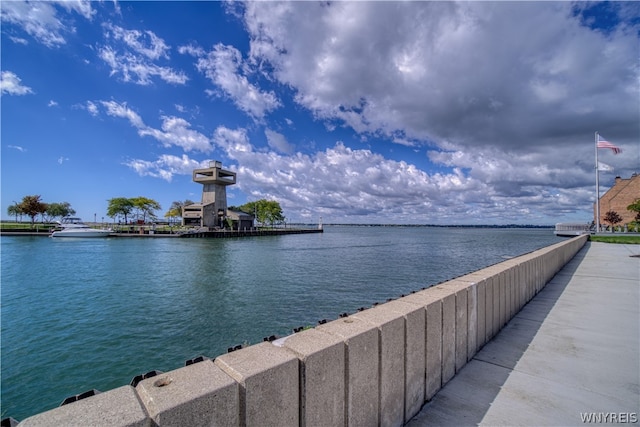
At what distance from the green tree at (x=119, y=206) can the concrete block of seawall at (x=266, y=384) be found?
4798 inches

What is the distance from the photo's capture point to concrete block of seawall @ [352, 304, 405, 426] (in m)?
2.61

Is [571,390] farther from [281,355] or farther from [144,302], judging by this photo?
[144,302]

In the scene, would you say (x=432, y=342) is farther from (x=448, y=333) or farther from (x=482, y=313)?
(x=482, y=313)

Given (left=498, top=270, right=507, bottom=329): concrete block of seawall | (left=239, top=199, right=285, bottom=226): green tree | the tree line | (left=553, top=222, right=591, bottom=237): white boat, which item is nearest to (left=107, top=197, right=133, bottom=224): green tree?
the tree line

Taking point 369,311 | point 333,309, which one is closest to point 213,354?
point 333,309

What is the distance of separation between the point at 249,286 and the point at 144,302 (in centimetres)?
624

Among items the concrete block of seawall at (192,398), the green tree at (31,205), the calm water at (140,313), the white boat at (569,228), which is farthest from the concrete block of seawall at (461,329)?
the green tree at (31,205)

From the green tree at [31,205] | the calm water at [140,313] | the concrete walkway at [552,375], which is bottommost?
the calm water at [140,313]

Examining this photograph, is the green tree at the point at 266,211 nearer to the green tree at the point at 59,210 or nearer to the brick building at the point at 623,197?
the green tree at the point at 59,210

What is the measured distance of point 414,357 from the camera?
3002 mm

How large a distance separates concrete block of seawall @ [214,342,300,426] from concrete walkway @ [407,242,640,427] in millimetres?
1712

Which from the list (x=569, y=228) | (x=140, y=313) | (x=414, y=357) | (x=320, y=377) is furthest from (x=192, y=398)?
(x=569, y=228)

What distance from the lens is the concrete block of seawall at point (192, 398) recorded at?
56.4 inches

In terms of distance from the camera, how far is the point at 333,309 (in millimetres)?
13844
